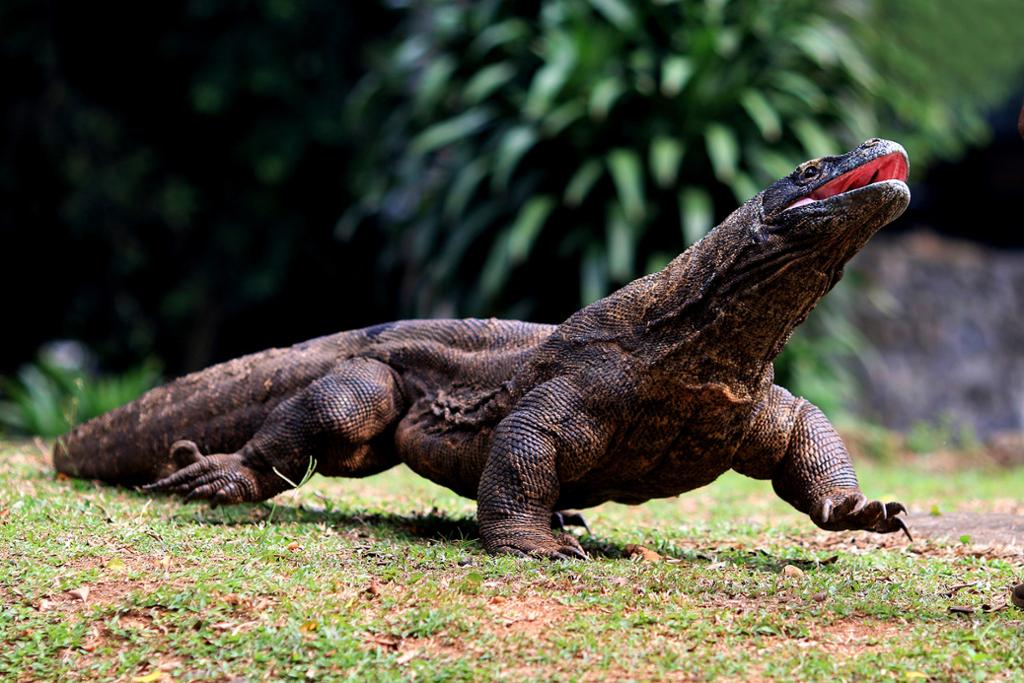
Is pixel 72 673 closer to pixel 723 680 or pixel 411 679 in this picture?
pixel 411 679

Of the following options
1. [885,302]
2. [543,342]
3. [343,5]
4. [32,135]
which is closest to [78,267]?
[32,135]

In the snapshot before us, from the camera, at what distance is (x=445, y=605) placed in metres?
4.24

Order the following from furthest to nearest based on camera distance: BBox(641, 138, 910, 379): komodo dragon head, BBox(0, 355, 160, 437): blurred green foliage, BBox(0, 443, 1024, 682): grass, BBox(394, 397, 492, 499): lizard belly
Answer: BBox(0, 355, 160, 437): blurred green foliage
BBox(394, 397, 492, 499): lizard belly
BBox(641, 138, 910, 379): komodo dragon head
BBox(0, 443, 1024, 682): grass

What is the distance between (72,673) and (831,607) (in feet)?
8.47

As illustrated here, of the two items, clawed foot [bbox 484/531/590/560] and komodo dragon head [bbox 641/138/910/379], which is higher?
komodo dragon head [bbox 641/138/910/379]

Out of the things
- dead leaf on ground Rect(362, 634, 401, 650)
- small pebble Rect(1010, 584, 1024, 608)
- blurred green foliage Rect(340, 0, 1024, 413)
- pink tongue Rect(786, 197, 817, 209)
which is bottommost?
dead leaf on ground Rect(362, 634, 401, 650)

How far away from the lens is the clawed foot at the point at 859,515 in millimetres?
4887

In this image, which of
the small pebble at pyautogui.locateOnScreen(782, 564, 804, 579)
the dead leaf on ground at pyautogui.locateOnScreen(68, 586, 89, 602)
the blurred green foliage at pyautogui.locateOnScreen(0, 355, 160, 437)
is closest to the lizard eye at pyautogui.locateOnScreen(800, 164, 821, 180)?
the small pebble at pyautogui.locateOnScreen(782, 564, 804, 579)

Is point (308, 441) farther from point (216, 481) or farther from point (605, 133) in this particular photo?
point (605, 133)

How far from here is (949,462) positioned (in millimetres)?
11672

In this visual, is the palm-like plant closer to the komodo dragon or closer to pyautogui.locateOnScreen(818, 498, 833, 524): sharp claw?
the komodo dragon

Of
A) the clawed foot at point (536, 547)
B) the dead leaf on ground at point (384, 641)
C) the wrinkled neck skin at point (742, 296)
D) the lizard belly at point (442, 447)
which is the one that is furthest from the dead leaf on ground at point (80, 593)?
the wrinkled neck skin at point (742, 296)

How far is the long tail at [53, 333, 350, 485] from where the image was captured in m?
6.17

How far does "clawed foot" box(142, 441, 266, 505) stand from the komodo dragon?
0.01 m
